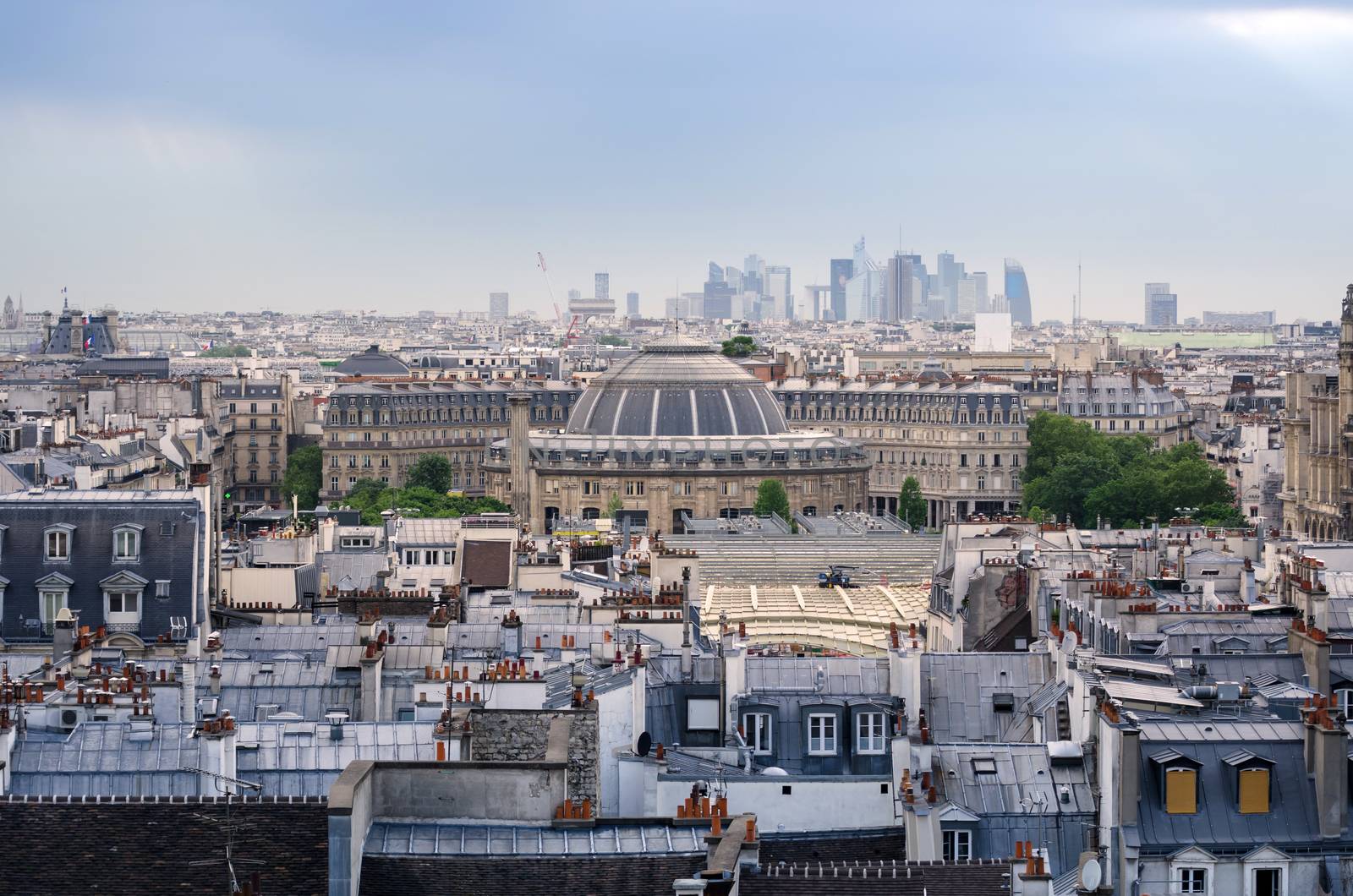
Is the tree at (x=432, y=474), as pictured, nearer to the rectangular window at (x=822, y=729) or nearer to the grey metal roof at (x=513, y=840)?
the rectangular window at (x=822, y=729)

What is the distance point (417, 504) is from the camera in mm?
113875

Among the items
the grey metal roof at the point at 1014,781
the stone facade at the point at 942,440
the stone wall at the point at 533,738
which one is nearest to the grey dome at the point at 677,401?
the stone facade at the point at 942,440

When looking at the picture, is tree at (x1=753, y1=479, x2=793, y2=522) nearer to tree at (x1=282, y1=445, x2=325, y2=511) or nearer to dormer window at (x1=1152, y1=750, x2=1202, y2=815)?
tree at (x1=282, y1=445, x2=325, y2=511)

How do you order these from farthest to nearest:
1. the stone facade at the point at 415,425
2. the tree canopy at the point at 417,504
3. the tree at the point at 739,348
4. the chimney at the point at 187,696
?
1. the tree at the point at 739,348
2. the stone facade at the point at 415,425
3. the tree canopy at the point at 417,504
4. the chimney at the point at 187,696

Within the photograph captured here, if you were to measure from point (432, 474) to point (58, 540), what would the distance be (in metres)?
102

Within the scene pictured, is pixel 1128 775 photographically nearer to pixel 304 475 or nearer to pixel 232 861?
pixel 232 861

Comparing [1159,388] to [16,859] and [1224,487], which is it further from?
[16,859]

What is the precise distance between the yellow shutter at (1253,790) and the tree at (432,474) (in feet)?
386

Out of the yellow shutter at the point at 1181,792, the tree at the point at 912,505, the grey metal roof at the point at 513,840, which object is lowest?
the tree at the point at 912,505

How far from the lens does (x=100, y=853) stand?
777 inches

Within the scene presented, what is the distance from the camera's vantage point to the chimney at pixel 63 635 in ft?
120

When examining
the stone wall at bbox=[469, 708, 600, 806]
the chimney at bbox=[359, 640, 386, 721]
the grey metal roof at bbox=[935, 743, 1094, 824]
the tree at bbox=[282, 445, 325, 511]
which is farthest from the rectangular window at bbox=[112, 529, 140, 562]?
the tree at bbox=[282, 445, 325, 511]

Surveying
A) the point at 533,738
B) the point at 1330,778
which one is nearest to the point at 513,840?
the point at 533,738

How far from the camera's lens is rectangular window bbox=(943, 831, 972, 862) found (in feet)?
85.0
